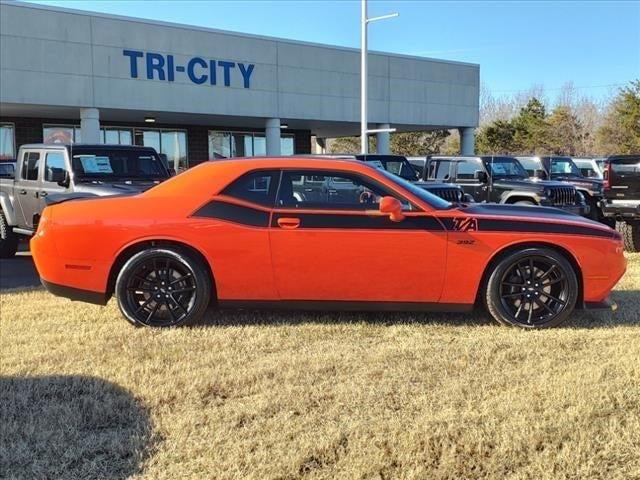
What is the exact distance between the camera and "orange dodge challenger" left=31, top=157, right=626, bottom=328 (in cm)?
552

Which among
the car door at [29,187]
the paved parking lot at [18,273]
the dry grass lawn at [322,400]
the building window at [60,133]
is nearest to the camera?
the dry grass lawn at [322,400]

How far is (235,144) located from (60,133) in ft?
24.0

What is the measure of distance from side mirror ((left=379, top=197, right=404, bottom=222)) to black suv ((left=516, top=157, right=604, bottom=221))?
34.2 ft

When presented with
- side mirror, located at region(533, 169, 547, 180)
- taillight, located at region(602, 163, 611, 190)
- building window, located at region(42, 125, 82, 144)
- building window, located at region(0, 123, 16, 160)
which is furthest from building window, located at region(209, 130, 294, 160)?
taillight, located at region(602, 163, 611, 190)

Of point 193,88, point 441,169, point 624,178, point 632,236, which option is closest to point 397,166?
point 441,169

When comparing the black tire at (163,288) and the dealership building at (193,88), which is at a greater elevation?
the dealership building at (193,88)

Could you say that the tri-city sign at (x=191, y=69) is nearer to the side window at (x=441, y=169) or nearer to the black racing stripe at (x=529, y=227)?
the side window at (x=441, y=169)

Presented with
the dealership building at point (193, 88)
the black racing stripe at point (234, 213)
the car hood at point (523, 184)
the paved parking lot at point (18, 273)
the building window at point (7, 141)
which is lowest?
the paved parking lot at point (18, 273)

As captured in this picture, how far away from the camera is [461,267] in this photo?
18.2 ft

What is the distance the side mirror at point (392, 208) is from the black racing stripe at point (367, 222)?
5 cm

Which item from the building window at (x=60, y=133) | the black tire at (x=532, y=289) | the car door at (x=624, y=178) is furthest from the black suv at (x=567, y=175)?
the building window at (x=60, y=133)

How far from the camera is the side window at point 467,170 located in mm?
13672

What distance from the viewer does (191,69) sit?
918 inches

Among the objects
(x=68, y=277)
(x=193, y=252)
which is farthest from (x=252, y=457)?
(x=68, y=277)
